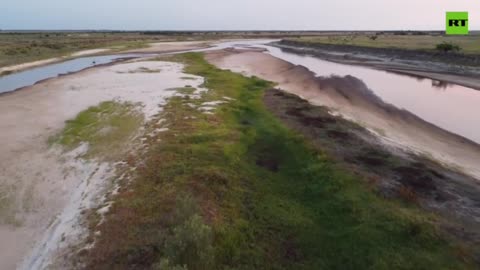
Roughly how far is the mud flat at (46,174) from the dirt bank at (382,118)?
39.6 feet

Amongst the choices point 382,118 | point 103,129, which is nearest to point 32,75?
point 103,129

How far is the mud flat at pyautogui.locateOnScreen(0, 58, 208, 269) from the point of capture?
1042 cm

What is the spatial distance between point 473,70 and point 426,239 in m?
38.0

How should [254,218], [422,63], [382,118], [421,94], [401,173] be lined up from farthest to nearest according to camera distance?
[422,63]
[421,94]
[382,118]
[401,173]
[254,218]

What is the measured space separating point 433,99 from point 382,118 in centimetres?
890

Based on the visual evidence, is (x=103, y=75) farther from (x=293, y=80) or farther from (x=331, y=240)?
(x=331, y=240)

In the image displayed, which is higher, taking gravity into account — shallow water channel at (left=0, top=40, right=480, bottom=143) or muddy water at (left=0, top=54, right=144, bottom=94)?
muddy water at (left=0, top=54, right=144, bottom=94)

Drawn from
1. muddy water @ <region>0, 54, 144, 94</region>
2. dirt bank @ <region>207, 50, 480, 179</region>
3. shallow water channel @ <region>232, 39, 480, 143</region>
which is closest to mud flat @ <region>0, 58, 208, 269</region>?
muddy water @ <region>0, 54, 144, 94</region>

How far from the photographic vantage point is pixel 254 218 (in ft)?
36.8

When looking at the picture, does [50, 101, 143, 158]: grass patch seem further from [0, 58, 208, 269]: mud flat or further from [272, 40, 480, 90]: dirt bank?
[272, 40, 480, 90]: dirt bank

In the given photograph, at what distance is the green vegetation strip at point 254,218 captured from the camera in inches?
359

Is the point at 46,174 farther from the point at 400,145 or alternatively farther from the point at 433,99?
the point at 433,99

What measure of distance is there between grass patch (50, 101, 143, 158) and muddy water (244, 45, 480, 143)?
17.7 m

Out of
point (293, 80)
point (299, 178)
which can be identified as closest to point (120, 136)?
point (299, 178)
